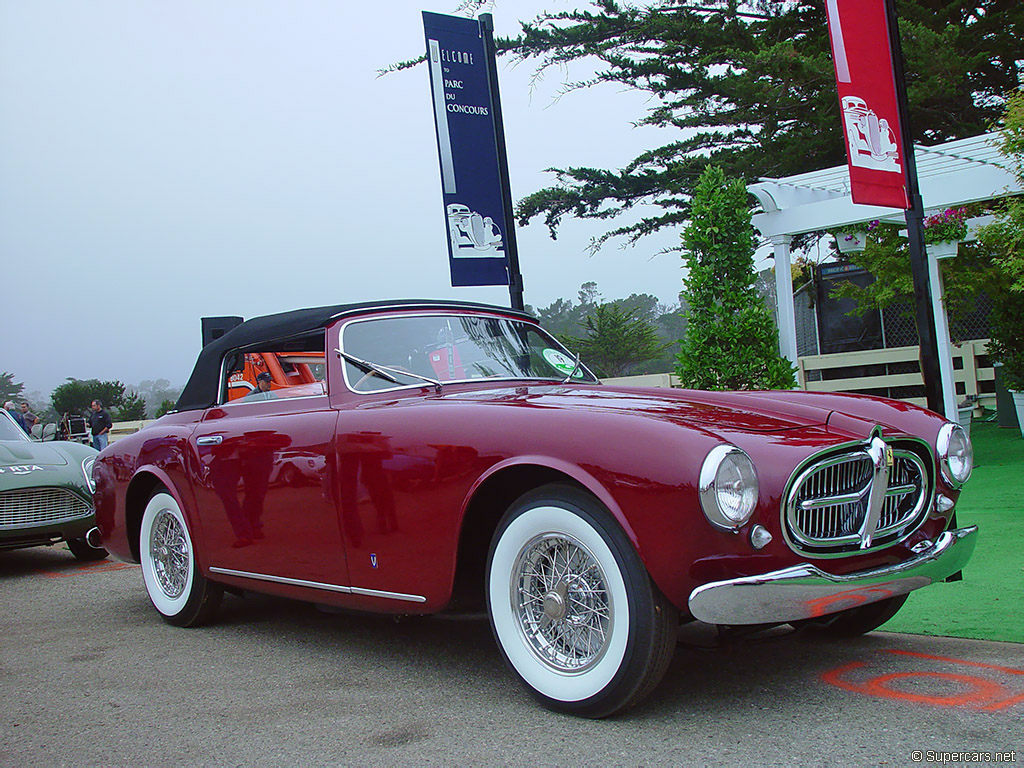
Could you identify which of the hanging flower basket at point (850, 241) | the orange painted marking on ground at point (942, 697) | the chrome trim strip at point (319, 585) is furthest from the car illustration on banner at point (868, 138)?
the hanging flower basket at point (850, 241)

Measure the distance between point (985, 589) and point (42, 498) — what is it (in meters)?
6.42

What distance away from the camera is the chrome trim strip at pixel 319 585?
11.8 feet

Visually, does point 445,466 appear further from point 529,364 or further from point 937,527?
point 937,527

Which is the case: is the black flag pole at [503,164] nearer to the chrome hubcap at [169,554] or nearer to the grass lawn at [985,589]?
the chrome hubcap at [169,554]

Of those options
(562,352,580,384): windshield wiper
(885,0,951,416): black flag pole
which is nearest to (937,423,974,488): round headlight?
(562,352,580,384): windshield wiper

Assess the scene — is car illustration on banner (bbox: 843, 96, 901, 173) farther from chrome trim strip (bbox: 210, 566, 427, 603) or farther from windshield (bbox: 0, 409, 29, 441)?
windshield (bbox: 0, 409, 29, 441)

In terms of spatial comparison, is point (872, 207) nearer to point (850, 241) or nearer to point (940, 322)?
point (940, 322)

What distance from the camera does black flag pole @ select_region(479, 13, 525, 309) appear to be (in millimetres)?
7415

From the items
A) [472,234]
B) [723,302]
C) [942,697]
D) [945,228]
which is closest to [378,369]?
[942,697]

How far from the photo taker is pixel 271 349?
482cm

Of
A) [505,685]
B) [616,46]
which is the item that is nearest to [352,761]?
[505,685]

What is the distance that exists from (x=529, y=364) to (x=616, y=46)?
16879 mm

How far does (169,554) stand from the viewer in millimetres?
5082

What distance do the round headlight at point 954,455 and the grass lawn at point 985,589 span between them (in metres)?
0.84
